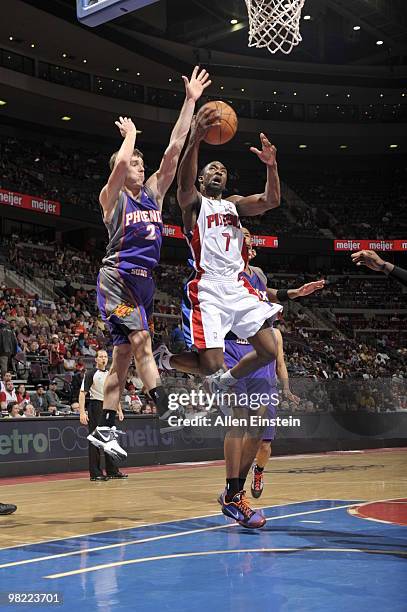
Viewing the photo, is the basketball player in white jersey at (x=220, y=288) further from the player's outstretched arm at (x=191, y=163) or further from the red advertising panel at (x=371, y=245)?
the red advertising panel at (x=371, y=245)

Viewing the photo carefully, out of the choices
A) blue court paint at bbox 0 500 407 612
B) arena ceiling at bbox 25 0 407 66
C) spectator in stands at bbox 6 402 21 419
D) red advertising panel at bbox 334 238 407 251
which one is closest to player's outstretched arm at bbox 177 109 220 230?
blue court paint at bbox 0 500 407 612

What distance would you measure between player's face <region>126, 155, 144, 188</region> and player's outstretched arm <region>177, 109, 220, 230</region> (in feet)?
1.37

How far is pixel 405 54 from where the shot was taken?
1186 inches

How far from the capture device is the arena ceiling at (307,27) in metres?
24.6

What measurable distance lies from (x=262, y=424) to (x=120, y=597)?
288 centimetres

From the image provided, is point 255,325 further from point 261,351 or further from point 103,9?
point 103,9

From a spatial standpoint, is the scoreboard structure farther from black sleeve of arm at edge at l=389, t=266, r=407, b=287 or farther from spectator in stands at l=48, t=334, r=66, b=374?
spectator in stands at l=48, t=334, r=66, b=374

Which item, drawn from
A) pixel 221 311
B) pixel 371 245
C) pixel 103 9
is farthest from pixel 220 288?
pixel 371 245

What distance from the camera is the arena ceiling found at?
80.8ft

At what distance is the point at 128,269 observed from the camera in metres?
5.78

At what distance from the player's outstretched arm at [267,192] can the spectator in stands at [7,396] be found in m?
7.34

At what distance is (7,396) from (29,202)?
42.7ft

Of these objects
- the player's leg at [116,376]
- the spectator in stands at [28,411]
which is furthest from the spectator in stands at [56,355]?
the player's leg at [116,376]

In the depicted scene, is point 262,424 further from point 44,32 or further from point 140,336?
point 44,32
